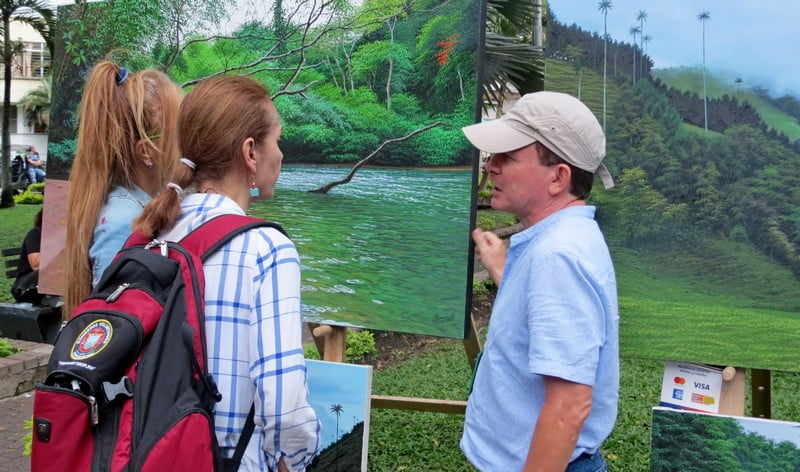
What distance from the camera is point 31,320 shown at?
6.01m

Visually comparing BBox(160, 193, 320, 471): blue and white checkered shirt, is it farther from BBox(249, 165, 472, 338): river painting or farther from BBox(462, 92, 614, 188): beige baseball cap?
BBox(249, 165, 472, 338): river painting

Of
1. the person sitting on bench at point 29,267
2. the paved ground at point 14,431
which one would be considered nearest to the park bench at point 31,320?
the person sitting on bench at point 29,267

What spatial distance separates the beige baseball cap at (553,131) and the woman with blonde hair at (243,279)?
52cm

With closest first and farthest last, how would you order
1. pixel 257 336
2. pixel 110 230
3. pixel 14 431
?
pixel 257 336
pixel 110 230
pixel 14 431

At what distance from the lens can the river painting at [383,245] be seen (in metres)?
3.19

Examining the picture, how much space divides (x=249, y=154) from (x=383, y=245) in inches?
68.6

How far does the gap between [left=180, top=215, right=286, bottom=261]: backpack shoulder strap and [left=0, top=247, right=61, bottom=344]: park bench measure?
16.6ft

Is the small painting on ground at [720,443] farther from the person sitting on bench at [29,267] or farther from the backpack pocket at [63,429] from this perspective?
the person sitting on bench at [29,267]

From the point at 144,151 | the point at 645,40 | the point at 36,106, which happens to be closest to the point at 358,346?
the point at 645,40

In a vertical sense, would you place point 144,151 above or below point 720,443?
above

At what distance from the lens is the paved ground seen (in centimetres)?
427

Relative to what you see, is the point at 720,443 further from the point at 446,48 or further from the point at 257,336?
the point at 257,336

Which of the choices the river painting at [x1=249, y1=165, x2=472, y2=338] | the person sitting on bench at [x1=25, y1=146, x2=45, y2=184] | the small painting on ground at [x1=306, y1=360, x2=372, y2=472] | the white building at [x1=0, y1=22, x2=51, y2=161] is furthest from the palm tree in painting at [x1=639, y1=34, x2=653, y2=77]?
the white building at [x1=0, y1=22, x2=51, y2=161]

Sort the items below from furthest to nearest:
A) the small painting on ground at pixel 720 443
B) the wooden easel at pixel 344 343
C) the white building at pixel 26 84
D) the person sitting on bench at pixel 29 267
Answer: the white building at pixel 26 84 < the person sitting on bench at pixel 29 267 < the wooden easel at pixel 344 343 < the small painting on ground at pixel 720 443
